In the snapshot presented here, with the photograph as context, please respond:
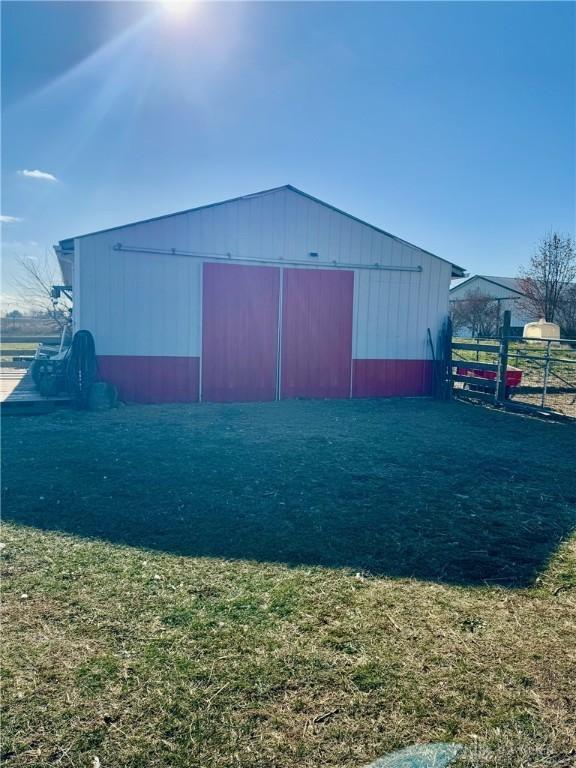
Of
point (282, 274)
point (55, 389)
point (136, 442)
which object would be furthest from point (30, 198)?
point (136, 442)

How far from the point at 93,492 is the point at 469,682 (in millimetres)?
3266

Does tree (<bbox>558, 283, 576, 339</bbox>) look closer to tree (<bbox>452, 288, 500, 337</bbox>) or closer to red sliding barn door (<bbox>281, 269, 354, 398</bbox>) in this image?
tree (<bbox>452, 288, 500, 337</bbox>)

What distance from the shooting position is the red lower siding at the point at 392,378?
10445 millimetres

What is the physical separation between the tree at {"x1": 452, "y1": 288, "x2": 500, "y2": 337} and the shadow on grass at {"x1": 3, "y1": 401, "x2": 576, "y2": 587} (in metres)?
20.8

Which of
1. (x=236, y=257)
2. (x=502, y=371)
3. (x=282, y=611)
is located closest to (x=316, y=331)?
(x=236, y=257)

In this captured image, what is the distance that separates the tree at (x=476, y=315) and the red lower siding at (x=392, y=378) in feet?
56.0

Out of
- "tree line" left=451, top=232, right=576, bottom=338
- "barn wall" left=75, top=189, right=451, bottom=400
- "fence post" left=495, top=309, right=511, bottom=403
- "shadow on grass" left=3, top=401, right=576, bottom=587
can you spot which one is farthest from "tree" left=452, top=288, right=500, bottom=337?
"shadow on grass" left=3, top=401, right=576, bottom=587

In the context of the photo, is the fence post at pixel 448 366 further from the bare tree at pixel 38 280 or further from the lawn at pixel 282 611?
the bare tree at pixel 38 280

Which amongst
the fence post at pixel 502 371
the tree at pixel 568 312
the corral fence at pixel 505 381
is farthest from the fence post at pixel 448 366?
the tree at pixel 568 312

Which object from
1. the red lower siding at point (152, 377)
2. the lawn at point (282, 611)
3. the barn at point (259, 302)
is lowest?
the lawn at point (282, 611)

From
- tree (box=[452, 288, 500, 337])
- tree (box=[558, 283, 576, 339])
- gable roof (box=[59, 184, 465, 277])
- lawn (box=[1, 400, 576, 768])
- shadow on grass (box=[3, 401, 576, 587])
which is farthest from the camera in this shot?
tree (box=[452, 288, 500, 337])

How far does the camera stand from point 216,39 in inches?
264

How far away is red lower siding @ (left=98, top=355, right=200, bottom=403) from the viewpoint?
29.6 ft

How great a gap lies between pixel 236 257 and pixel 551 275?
19.6m
